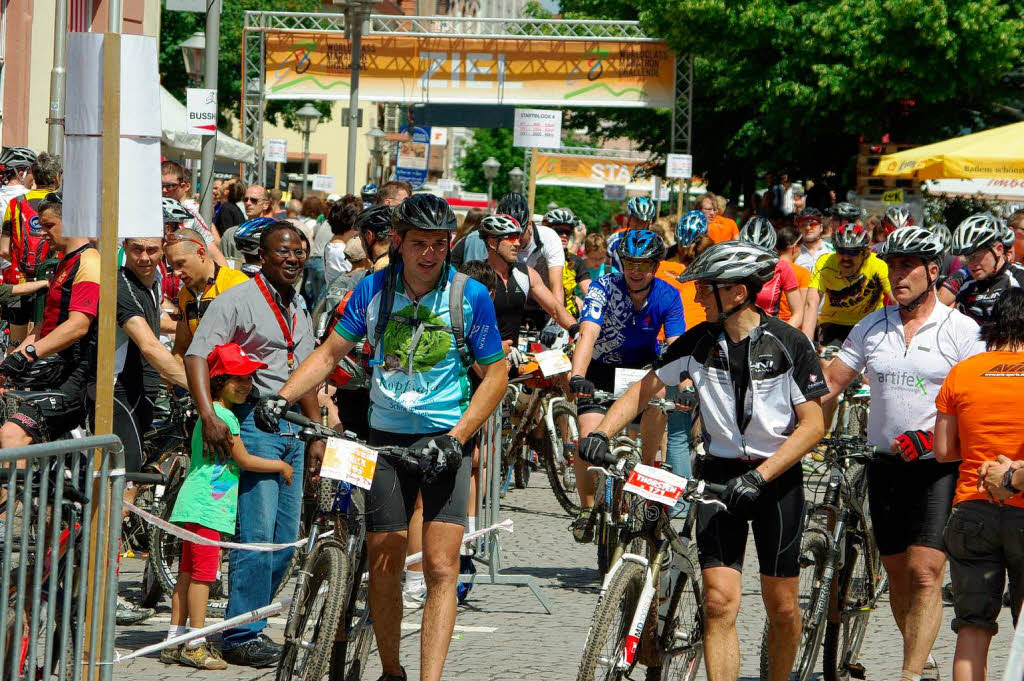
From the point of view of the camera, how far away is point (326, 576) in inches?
225

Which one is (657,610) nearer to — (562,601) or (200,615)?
(200,615)

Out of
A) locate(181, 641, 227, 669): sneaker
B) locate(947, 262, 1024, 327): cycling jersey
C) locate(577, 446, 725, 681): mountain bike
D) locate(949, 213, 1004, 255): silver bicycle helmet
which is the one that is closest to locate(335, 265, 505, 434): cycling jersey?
locate(577, 446, 725, 681): mountain bike

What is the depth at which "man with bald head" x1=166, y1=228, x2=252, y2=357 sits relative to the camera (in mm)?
7926

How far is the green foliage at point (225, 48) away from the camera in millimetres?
45094

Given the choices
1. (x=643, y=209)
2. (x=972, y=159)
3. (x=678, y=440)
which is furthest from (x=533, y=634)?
(x=972, y=159)

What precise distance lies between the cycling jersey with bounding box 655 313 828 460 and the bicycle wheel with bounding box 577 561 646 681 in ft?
1.96

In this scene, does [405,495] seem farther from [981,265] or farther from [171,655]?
[981,265]

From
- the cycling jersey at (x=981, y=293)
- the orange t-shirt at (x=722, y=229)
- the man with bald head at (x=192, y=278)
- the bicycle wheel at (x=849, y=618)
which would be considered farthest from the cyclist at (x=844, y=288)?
the man with bald head at (x=192, y=278)

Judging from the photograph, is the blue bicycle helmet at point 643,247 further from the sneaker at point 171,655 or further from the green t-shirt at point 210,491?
the sneaker at point 171,655

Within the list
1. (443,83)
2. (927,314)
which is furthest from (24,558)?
(443,83)

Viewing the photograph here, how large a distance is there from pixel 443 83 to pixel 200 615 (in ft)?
79.6

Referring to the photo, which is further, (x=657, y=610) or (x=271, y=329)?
(x=271, y=329)

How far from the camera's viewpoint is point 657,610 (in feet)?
19.1

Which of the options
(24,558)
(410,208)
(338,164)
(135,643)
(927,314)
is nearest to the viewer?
(24,558)
